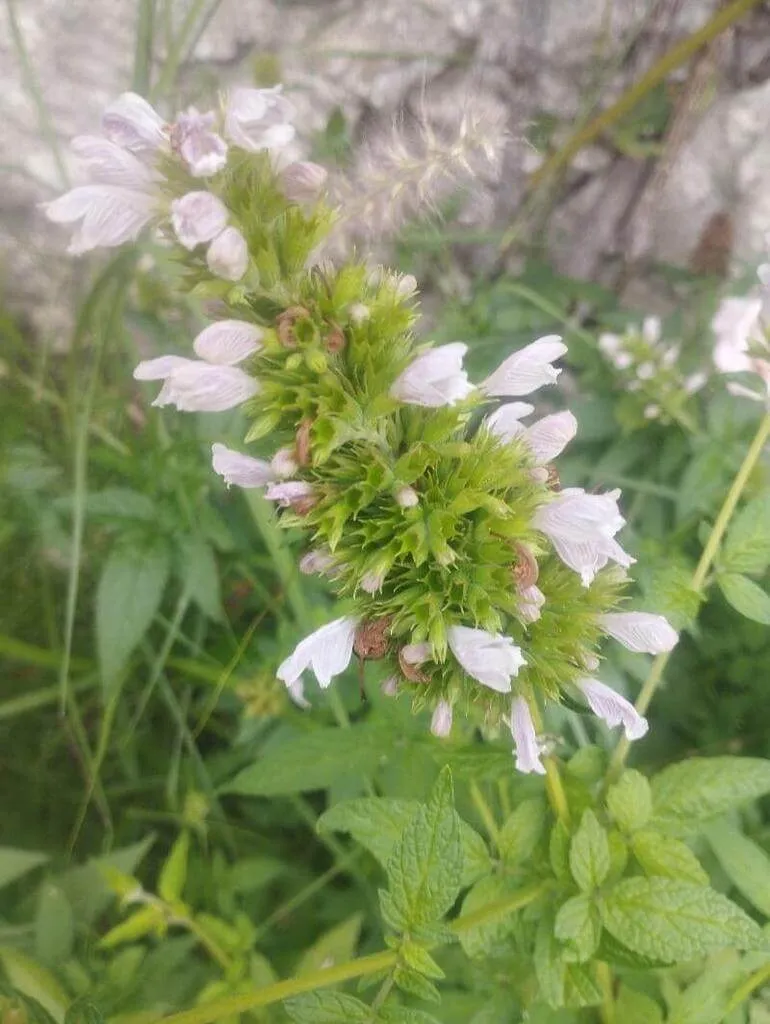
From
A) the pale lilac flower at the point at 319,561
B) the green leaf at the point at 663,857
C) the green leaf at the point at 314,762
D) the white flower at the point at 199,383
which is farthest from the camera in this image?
the green leaf at the point at 314,762

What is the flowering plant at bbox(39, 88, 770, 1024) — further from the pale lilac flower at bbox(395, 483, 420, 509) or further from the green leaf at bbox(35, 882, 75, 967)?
the green leaf at bbox(35, 882, 75, 967)

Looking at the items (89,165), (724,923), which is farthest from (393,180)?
(724,923)

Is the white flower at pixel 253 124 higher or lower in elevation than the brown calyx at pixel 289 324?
higher

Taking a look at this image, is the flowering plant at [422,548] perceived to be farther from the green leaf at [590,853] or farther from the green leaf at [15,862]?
the green leaf at [15,862]

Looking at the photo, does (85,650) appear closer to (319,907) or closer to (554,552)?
(319,907)

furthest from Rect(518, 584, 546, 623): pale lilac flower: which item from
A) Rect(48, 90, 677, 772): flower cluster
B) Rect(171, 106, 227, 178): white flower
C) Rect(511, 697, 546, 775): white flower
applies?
Rect(171, 106, 227, 178): white flower

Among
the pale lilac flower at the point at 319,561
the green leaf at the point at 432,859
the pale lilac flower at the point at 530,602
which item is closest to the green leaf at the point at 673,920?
the green leaf at the point at 432,859
